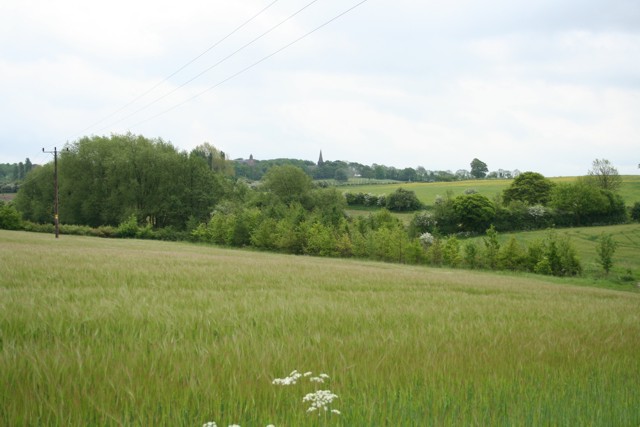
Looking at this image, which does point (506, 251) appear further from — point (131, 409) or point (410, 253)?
point (131, 409)

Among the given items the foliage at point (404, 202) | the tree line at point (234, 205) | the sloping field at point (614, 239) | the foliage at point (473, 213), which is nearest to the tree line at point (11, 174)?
the tree line at point (234, 205)

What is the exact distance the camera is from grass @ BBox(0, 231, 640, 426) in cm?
315

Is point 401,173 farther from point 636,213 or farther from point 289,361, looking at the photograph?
point 289,361

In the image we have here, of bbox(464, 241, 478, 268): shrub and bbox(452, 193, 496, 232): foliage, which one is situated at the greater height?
bbox(452, 193, 496, 232): foliage

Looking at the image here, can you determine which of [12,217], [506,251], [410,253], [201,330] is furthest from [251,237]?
[201,330]

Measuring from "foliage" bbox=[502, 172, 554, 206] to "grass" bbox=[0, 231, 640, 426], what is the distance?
8341cm

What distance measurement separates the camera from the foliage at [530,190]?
84.1 metres

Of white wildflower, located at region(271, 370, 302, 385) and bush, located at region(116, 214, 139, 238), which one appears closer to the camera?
white wildflower, located at region(271, 370, 302, 385)

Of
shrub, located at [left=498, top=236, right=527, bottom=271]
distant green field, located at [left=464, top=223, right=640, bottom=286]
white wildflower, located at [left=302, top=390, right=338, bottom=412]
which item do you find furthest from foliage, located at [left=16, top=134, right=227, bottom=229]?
white wildflower, located at [left=302, top=390, right=338, bottom=412]

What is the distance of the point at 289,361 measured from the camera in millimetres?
4234

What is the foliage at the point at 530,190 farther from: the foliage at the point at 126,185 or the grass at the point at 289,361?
the grass at the point at 289,361

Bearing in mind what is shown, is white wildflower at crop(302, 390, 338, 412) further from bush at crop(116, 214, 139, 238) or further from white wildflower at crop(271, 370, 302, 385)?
bush at crop(116, 214, 139, 238)

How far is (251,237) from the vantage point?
51.9 metres

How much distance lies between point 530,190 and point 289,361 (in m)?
90.4
